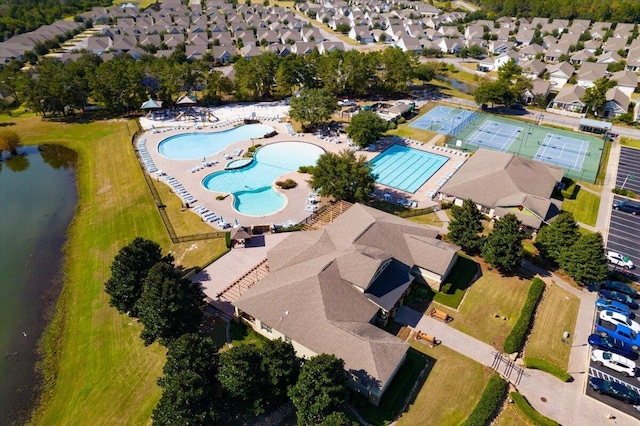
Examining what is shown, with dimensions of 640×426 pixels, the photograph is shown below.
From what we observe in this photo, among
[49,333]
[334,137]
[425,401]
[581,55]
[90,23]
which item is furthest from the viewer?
[90,23]

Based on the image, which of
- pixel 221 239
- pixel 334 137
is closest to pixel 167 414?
pixel 221 239

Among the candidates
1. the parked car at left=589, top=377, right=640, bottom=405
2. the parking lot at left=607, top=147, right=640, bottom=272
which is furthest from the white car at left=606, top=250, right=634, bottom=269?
the parked car at left=589, top=377, right=640, bottom=405

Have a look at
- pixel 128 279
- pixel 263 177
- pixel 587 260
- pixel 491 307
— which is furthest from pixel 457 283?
pixel 263 177

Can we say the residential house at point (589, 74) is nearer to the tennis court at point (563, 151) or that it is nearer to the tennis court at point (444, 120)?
the tennis court at point (563, 151)

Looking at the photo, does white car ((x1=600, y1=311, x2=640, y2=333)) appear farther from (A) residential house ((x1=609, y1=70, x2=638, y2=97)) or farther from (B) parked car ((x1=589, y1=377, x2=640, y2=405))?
(A) residential house ((x1=609, y1=70, x2=638, y2=97))

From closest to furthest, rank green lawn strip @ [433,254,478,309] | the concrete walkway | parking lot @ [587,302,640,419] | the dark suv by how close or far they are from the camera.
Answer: the concrete walkway < parking lot @ [587,302,640,419] < green lawn strip @ [433,254,478,309] < the dark suv

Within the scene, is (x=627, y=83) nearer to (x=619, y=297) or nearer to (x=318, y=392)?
(x=619, y=297)

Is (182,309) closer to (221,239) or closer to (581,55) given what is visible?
(221,239)
